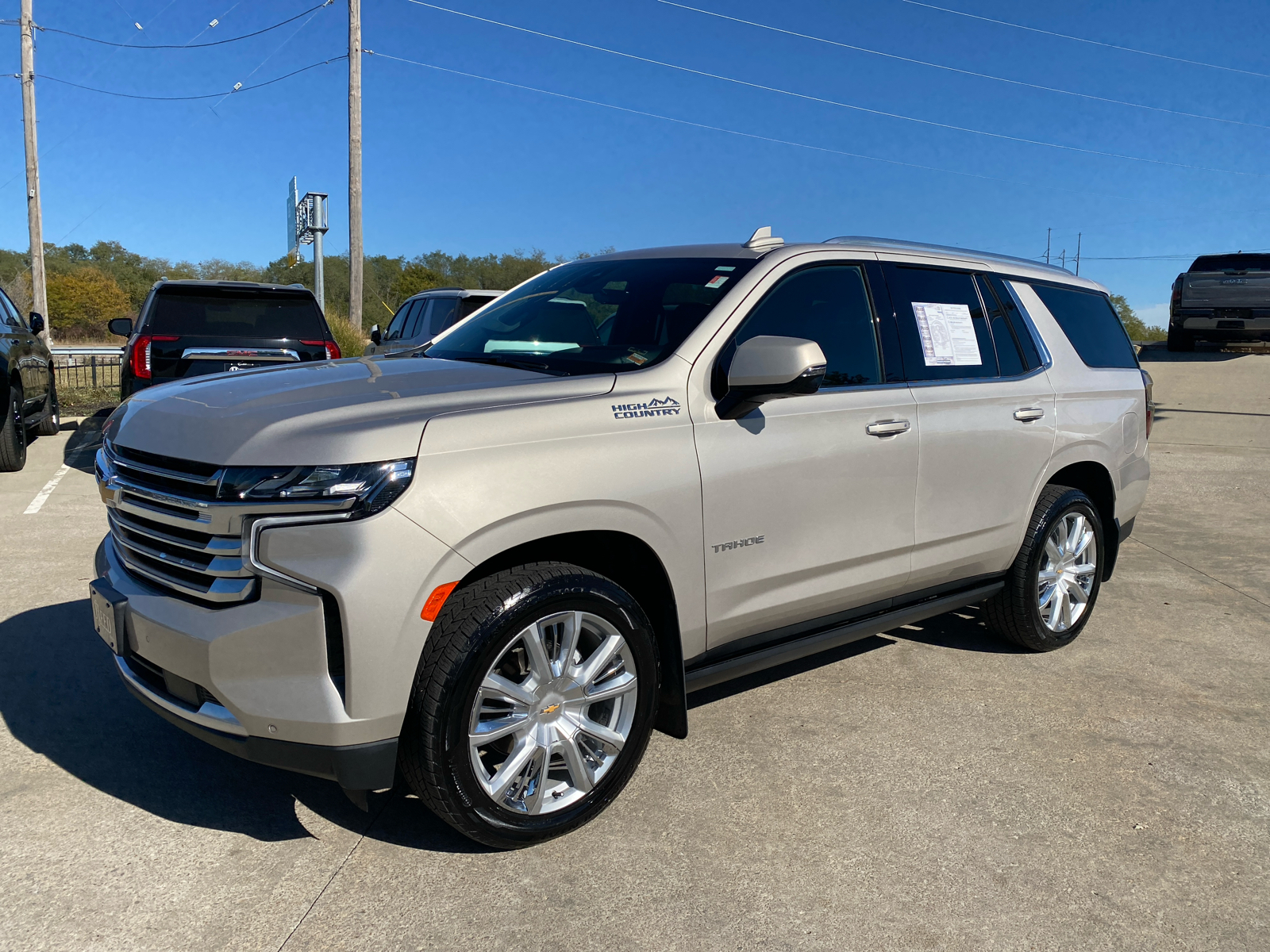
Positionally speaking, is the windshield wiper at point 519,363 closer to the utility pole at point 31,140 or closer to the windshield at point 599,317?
the windshield at point 599,317

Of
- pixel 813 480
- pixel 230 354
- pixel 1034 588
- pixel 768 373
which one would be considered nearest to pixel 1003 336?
pixel 1034 588

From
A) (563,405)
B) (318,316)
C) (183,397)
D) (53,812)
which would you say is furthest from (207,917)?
(318,316)

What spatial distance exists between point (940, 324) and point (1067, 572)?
1608 millimetres

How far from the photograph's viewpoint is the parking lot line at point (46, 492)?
753cm

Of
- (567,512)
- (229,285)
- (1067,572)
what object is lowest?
(1067,572)

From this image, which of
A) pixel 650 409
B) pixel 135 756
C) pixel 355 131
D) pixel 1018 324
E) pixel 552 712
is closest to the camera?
pixel 552 712

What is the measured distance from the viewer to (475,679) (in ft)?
9.20

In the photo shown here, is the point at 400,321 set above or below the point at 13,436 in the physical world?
above

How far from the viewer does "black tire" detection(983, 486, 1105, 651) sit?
473 cm

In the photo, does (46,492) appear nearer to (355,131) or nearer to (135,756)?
(135,756)

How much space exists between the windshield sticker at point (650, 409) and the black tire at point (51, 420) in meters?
9.97

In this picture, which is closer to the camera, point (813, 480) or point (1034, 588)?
point (813, 480)

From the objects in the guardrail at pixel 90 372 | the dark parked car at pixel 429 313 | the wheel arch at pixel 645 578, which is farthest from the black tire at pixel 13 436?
the guardrail at pixel 90 372

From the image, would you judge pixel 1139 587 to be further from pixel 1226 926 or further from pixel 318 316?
pixel 318 316
